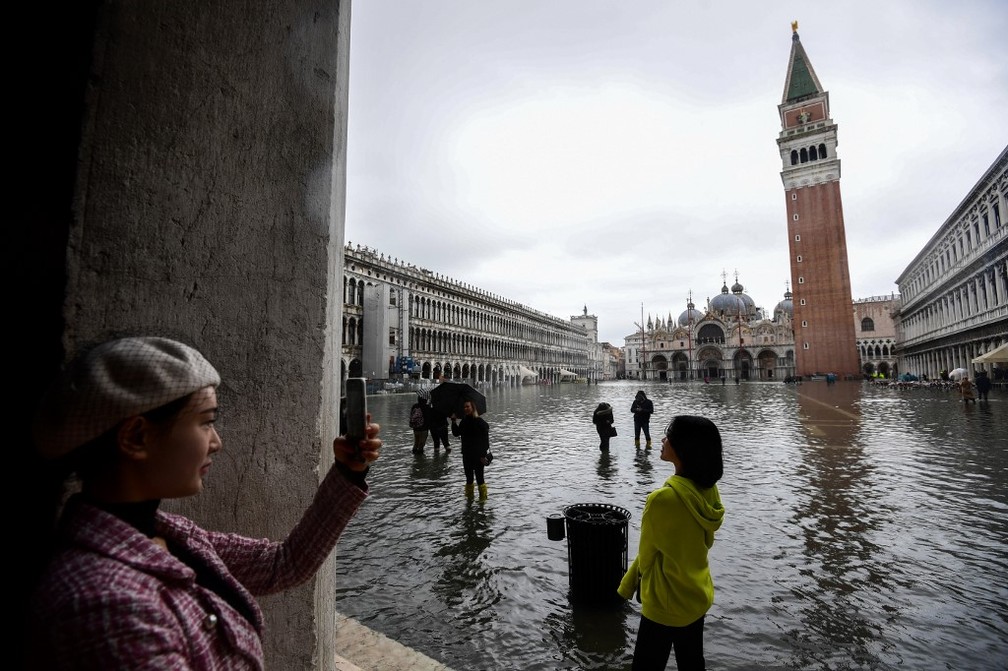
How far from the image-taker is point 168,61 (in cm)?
170

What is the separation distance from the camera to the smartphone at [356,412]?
55.7 inches

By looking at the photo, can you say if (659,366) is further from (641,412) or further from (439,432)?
(439,432)

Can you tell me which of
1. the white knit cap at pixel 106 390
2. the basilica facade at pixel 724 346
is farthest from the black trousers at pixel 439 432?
the basilica facade at pixel 724 346

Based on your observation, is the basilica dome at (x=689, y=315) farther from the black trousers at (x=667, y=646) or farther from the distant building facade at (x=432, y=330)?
the black trousers at (x=667, y=646)

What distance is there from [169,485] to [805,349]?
63121 millimetres

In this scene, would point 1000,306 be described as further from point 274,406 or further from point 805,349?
point 274,406

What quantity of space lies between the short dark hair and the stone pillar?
1.68 metres

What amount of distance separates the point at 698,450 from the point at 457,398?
17.5 feet

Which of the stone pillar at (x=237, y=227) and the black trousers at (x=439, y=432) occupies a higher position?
the stone pillar at (x=237, y=227)

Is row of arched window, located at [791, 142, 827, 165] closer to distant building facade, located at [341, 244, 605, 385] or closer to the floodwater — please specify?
distant building facade, located at [341, 244, 605, 385]

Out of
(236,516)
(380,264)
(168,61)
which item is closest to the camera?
(168,61)

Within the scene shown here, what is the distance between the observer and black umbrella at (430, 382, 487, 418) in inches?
273

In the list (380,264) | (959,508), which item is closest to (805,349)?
(380,264)

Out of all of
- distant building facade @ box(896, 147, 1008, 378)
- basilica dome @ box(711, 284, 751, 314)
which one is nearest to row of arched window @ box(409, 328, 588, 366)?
basilica dome @ box(711, 284, 751, 314)
